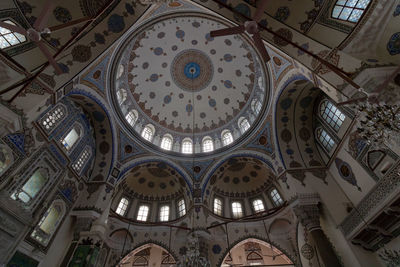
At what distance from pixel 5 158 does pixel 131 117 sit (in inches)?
315

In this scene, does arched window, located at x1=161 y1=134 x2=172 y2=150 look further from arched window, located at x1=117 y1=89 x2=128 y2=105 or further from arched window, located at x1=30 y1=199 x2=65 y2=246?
arched window, located at x1=30 y1=199 x2=65 y2=246

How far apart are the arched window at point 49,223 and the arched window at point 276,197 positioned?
40.7 feet

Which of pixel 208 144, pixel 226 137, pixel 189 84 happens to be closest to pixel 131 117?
pixel 189 84

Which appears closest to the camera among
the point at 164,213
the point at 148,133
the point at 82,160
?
the point at 82,160

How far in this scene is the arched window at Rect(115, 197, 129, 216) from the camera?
13805 mm

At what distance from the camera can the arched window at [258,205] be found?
14.1 metres

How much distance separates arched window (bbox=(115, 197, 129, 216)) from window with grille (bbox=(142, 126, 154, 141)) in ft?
15.5

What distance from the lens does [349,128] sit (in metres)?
8.48

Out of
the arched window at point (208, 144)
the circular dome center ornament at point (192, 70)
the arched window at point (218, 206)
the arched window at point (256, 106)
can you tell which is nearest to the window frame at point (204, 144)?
the arched window at point (208, 144)

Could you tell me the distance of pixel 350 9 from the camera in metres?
6.00

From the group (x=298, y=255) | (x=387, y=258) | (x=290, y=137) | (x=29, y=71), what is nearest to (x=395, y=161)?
(x=387, y=258)

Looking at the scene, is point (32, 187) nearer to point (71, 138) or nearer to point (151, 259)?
point (71, 138)

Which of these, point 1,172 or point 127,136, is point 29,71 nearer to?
point 1,172

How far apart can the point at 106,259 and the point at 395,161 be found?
1439 centimetres
